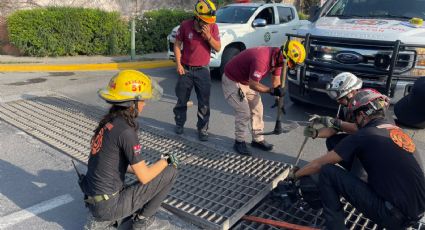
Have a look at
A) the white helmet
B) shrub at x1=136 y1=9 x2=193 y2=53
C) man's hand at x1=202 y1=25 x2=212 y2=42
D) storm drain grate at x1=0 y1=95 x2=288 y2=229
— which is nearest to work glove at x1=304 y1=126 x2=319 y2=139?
the white helmet

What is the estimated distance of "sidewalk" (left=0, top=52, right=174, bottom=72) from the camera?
909cm

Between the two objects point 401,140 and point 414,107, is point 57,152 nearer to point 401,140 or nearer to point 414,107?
point 401,140

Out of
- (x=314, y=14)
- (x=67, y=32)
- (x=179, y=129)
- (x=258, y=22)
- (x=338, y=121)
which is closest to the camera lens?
(x=338, y=121)

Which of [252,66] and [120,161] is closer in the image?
[120,161]

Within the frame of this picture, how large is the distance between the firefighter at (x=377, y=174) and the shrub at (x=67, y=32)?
9261 mm

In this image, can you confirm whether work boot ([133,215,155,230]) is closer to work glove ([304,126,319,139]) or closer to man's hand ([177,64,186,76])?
work glove ([304,126,319,139])

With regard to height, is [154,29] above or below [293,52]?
above

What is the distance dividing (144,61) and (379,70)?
6.77 metres

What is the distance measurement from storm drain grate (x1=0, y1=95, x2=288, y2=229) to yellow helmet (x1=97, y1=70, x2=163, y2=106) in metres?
1.12

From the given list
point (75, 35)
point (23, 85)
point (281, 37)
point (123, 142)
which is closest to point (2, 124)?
point (23, 85)

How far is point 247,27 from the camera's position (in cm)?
862

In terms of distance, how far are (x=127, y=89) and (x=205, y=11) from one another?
2.18 m

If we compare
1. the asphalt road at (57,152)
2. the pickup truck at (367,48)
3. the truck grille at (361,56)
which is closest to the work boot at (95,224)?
the asphalt road at (57,152)

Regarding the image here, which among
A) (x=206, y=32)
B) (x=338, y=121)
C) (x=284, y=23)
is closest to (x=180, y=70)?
(x=206, y=32)
